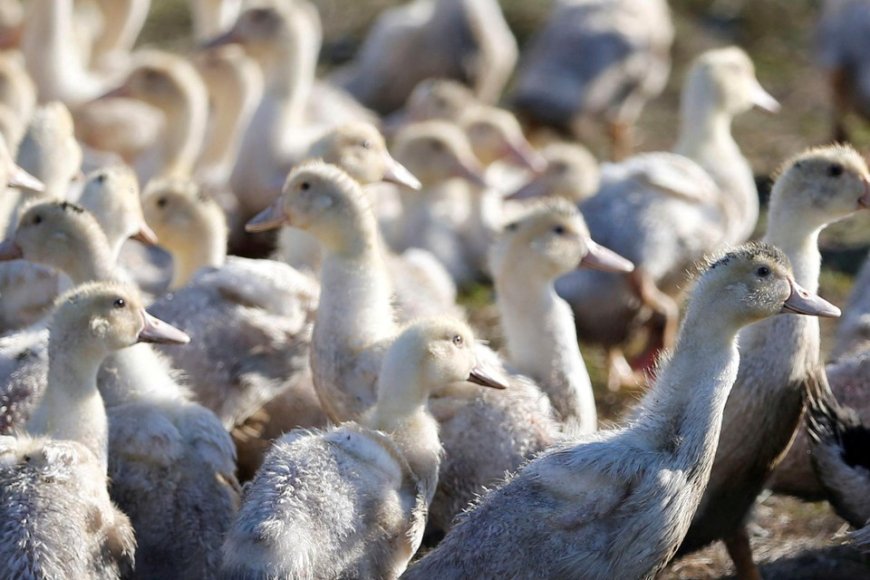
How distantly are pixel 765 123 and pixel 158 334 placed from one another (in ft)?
20.4

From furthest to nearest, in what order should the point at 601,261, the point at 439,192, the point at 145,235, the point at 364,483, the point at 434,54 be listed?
1. the point at 434,54
2. the point at 439,192
3. the point at 145,235
4. the point at 601,261
5. the point at 364,483

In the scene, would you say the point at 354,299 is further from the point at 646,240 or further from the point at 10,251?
the point at 646,240

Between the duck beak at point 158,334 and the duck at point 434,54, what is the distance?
586 cm

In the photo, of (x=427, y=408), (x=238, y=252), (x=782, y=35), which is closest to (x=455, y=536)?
(x=427, y=408)

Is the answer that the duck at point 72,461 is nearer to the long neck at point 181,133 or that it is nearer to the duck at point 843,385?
the duck at point 843,385

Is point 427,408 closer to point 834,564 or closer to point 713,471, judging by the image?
point 713,471

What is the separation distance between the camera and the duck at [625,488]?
444 centimetres

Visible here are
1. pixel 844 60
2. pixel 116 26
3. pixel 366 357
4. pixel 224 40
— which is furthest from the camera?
pixel 116 26

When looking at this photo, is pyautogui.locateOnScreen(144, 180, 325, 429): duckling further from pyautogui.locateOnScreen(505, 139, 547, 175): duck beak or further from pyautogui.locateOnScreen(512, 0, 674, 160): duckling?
pyautogui.locateOnScreen(512, 0, 674, 160): duckling

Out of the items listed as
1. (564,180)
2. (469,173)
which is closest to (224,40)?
(469,173)

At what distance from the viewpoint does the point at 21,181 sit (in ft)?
20.8

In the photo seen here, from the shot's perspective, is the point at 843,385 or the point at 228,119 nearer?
the point at 843,385

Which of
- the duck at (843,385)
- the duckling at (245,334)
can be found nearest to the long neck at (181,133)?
the duckling at (245,334)

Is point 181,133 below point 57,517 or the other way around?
below
